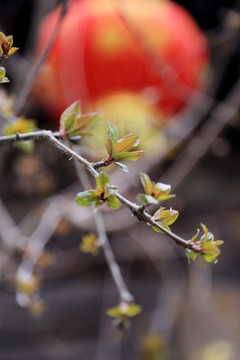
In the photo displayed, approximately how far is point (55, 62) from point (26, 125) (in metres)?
0.56

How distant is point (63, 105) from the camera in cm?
94

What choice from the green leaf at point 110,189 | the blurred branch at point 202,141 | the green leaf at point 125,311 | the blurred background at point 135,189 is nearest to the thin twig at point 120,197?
the green leaf at point 110,189

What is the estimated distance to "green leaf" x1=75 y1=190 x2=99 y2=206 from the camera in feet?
0.75

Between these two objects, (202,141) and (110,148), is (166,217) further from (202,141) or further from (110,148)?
(202,141)

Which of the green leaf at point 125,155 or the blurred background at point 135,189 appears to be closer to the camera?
the green leaf at point 125,155

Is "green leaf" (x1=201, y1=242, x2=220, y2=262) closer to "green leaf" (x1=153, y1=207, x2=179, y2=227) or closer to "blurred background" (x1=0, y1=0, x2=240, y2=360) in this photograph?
"green leaf" (x1=153, y1=207, x2=179, y2=227)

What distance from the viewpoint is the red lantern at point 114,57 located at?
2.86 ft

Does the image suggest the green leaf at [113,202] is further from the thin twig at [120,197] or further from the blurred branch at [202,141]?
the blurred branch at [202,141]

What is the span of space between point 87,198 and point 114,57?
682 millimetres

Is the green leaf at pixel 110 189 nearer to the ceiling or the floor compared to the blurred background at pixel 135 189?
nearer to the floor

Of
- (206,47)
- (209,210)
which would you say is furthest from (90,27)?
→ (209,210)

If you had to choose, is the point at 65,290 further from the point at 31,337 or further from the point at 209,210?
the point at 209,210

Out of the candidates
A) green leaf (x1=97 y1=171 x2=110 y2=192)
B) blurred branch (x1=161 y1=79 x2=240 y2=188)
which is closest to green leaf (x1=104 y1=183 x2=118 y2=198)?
green leaf (x1=97 y1=171 x2=110 y2=192)

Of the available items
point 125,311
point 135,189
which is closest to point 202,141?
point 135,189
